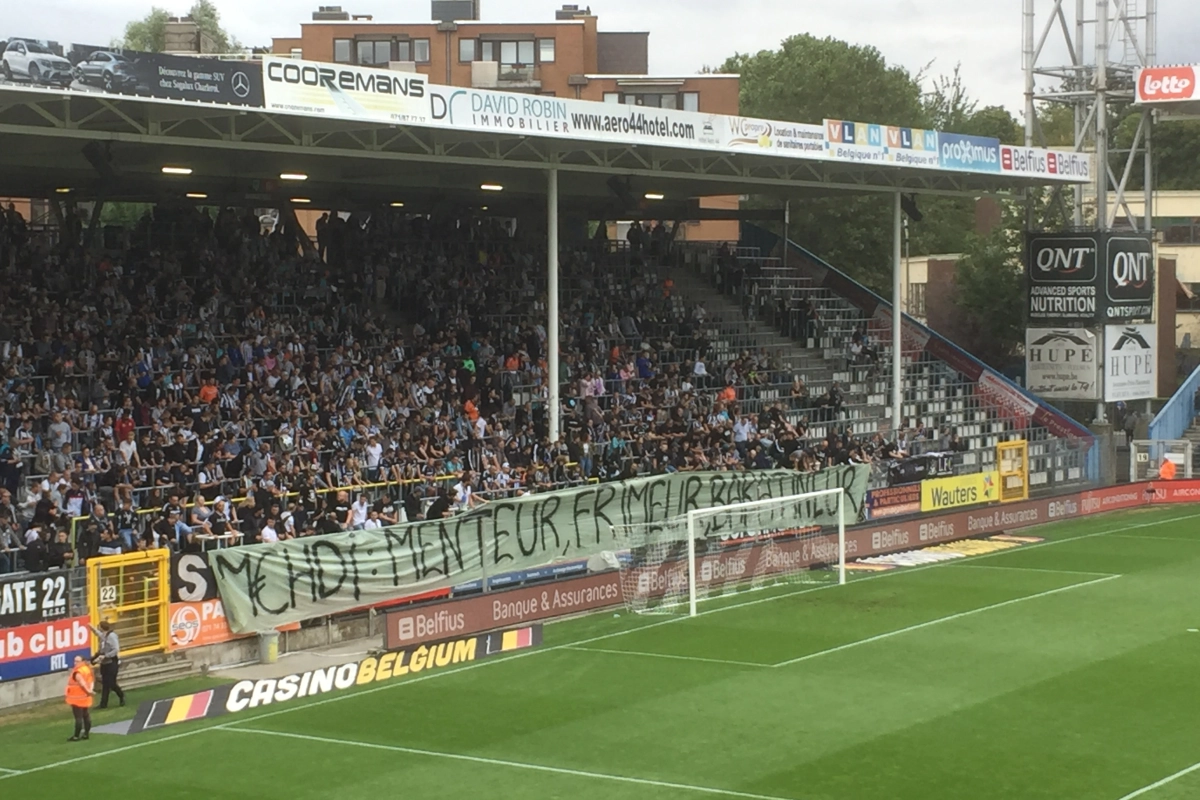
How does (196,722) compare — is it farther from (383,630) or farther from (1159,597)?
(1159,597)

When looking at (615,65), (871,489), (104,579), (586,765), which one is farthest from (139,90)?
(615,65)

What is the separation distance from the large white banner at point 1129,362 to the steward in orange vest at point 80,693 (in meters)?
34.4

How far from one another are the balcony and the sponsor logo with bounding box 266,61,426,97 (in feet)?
167

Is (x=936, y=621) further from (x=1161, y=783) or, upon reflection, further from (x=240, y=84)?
(x=240, y=84)

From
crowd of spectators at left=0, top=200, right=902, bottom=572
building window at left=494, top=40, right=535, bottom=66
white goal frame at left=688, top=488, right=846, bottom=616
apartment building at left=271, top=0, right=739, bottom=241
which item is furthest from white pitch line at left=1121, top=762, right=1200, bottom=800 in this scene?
building window at left=494, top=40, right=535, bottom=66

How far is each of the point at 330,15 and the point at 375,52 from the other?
4.62m

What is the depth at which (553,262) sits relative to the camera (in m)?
34.2

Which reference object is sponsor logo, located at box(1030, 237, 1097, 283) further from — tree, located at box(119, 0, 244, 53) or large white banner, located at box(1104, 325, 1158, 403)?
tree, located at box(119, 0, 244, 53)

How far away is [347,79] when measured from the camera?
92.6 feet

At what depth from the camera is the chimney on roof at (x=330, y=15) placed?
83.5 meters

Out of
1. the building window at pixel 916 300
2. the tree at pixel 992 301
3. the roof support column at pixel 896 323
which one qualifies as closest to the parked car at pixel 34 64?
the roof support column at pixel 896 323

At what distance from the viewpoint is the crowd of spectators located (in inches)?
1064

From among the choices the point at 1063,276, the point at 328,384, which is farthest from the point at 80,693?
the point at 1063,276

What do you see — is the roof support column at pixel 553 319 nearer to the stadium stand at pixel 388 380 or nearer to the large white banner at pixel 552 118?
the stadium stand at pixel 388 380
